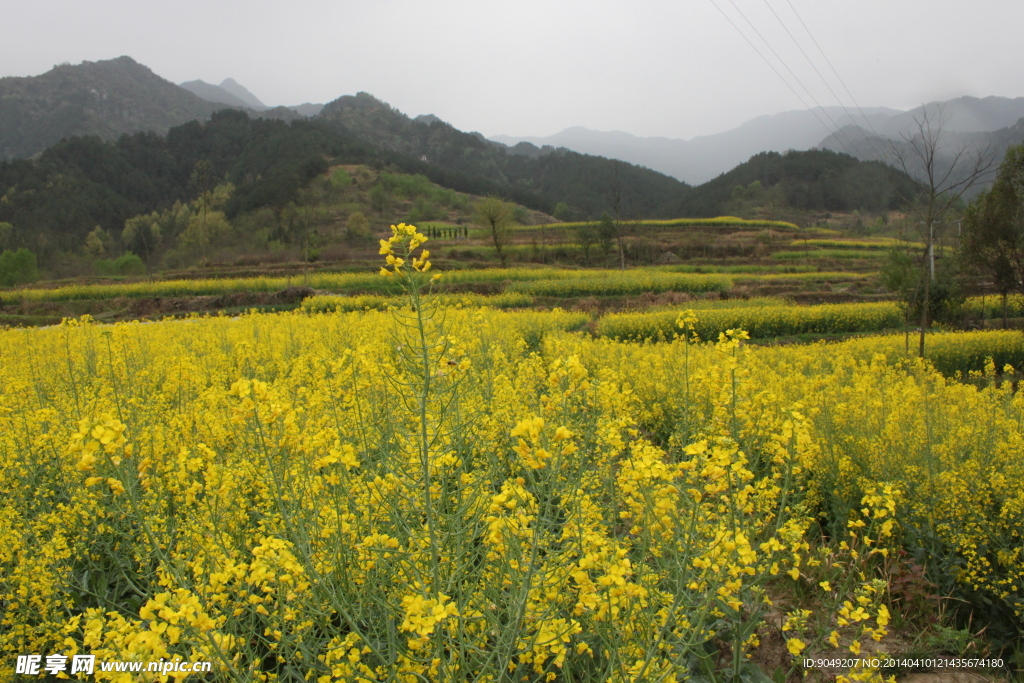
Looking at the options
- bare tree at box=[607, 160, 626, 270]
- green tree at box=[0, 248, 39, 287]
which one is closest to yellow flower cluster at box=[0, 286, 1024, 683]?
bare tree at box=[607, 160, 626, 270]

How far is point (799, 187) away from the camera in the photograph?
78.5m

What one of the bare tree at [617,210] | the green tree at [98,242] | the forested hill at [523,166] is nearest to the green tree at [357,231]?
the green tree at [98,242]

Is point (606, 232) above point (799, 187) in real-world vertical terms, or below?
below

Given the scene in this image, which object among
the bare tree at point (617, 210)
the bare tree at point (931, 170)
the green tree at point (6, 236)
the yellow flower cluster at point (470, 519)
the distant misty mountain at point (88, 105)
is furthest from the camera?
the distant misty mountain at point (88, 105)

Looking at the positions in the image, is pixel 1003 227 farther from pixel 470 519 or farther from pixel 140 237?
pixel 140 237

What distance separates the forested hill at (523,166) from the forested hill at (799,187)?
7913mm

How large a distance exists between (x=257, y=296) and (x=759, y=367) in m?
23.5

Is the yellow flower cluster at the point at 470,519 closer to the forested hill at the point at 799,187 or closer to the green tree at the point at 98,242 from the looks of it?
the green tree at the point at 98,242

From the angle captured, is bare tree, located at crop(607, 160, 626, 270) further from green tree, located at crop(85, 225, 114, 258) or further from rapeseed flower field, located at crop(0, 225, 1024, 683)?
green tree, located at crop(85, 225, 114, 258)

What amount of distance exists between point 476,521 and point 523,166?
390ft

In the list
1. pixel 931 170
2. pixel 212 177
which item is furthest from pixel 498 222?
pixel 212 177

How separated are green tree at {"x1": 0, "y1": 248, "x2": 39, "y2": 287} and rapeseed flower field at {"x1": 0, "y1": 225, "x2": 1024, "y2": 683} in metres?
45.4

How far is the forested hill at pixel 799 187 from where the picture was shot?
2960 inches

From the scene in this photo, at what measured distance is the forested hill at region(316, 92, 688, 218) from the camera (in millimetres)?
90500
